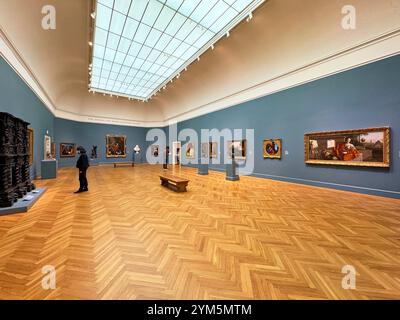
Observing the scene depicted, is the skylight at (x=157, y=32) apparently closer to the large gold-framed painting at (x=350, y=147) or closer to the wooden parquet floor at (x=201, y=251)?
the large gold-framed painting at (x=350, y=147)

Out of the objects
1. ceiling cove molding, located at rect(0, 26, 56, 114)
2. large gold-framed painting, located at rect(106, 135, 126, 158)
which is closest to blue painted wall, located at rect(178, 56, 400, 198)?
ceiling cove molding, located at rect(0, 26, 56, 114)

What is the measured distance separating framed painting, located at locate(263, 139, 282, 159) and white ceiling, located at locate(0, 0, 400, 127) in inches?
112

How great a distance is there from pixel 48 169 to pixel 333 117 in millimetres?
→ 14370

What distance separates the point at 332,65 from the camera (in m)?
7.14

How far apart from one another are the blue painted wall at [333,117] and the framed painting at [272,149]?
0.26 m

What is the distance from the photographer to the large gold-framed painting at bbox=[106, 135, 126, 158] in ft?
63.2

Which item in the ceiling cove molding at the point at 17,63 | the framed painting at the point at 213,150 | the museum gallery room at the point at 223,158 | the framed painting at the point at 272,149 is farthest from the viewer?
the framed painting at the point at 213,150

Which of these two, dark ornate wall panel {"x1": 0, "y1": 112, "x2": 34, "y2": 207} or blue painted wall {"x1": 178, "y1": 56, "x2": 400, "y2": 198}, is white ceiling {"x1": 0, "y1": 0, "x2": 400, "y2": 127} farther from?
dark ornate wall panel {"x1": 0, "y1": 112, "x2": 34, "y2": 207}

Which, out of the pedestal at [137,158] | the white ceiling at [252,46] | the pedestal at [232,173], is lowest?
the pedestal at [232,173]

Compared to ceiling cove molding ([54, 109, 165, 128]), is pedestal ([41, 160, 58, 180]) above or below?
below

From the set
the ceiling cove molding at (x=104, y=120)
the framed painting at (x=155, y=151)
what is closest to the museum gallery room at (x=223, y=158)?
the ceiling cove molding at (x=104, y=120)

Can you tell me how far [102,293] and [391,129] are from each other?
346 inches

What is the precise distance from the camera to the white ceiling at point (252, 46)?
18.6 ft

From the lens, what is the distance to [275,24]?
7168 mm
